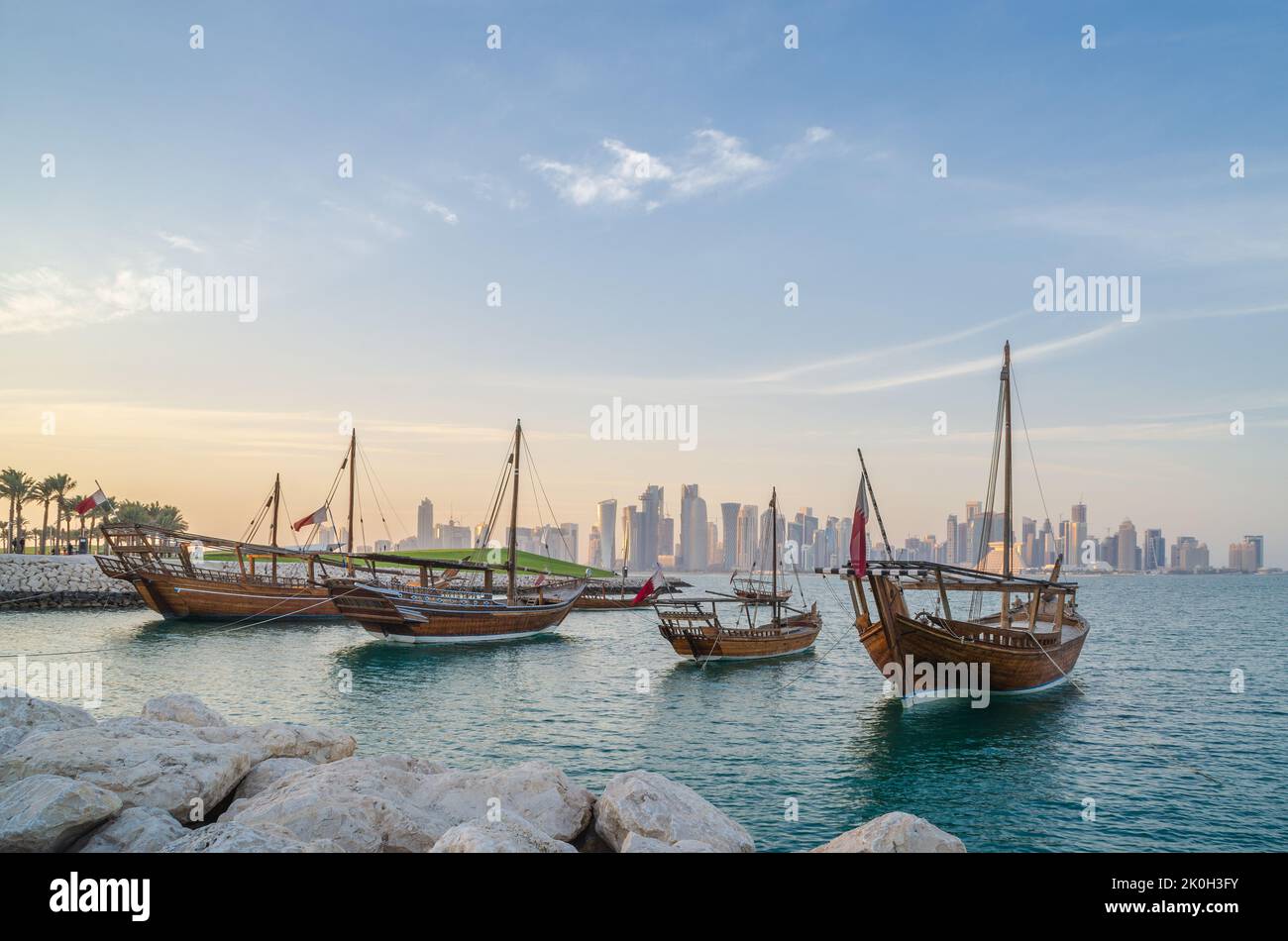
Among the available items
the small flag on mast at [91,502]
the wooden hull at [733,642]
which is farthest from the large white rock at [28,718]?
the small flag on mast at [91,502]

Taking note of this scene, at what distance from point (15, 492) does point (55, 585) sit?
3200 centimetres

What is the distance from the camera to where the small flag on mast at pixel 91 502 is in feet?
169

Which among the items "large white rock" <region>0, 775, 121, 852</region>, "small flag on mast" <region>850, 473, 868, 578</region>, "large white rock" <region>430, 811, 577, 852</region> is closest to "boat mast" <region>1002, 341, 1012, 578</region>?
"small flag on mast" <region>850, 473, 868, 578</region>

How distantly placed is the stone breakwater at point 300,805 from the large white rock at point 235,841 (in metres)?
0.02

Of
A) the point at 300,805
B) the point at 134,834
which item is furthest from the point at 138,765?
the point at 300,805

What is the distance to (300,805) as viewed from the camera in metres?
9.74

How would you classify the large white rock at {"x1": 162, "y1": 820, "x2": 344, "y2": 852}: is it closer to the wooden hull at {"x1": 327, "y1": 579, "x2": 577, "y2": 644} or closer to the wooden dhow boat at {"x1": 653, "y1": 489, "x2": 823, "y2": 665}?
the wooden dhow boat at {"x1": 653, "y1": 489, "x2": 823, "y2": 665}

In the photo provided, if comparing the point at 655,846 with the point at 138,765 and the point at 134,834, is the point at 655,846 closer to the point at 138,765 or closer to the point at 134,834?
Result: the point at 134,834

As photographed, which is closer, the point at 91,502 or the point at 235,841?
the point at 235,841

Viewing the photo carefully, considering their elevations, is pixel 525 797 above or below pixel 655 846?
below

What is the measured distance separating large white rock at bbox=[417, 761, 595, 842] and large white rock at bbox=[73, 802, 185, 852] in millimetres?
3784

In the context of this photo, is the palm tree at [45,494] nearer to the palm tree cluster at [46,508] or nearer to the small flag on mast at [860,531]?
the palm tree cluster at [46,508]

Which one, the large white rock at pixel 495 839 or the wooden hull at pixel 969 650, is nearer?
the large white rock at pixel 495 839
